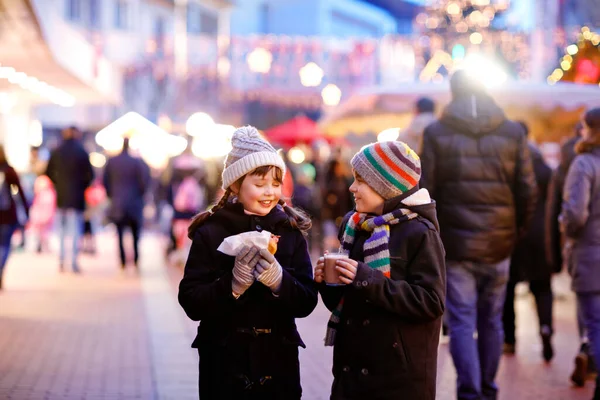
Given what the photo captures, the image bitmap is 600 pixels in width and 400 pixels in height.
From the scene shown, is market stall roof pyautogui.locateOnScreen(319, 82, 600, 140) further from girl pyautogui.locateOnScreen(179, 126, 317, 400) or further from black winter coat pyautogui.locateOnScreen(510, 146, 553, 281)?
girl pyautogui.locateOnScreen(179, 126, 317, 400)

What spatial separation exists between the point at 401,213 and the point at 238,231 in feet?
2.03

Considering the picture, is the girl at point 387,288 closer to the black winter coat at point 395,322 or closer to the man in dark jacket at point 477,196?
the black winter coat at point 395,322

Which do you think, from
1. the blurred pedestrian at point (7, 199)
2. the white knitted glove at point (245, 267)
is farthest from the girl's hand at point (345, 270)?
the blurred pedestrian at point (7, 199)

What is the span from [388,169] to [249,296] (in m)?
0.72

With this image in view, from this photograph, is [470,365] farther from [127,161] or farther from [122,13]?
[122,13]

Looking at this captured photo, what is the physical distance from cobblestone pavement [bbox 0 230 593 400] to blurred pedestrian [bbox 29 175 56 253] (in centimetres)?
599

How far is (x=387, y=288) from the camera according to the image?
13.6ft

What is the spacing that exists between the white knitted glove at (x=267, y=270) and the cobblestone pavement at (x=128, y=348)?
3.19 metres

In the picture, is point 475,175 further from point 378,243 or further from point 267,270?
point 267,270

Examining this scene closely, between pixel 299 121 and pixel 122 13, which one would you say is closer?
pixel 299 121

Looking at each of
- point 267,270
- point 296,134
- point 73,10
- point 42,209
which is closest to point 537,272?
point 267,270

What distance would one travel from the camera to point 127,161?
16.3 meters

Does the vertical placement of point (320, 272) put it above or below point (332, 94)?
above

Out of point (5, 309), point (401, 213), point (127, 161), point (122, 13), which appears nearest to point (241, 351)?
point (401, 213)
